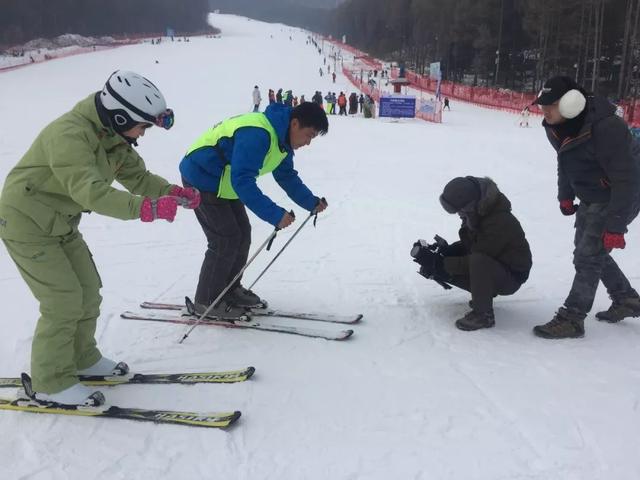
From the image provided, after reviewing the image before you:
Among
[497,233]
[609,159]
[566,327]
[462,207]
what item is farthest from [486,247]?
[609,159]

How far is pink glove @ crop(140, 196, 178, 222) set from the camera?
243cm

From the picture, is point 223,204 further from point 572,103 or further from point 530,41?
point 530,41

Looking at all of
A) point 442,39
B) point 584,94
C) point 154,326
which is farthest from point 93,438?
point 442,39

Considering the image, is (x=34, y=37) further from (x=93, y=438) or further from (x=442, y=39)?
(x=93, y=438)

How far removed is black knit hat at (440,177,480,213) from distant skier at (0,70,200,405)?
1693 mm

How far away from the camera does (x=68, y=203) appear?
266 centimetres

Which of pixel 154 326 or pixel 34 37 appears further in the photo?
pixel 34 37

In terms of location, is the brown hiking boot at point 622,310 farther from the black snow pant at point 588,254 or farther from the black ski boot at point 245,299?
the black ski boot at point 245,299

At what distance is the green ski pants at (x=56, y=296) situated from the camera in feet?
8.64

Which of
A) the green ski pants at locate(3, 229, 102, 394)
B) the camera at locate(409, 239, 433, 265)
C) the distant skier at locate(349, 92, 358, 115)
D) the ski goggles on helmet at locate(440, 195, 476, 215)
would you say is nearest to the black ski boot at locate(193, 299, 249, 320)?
the green ski pants at locate(3, 229, 102, 394)

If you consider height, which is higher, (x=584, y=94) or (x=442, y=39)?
(x=442, y=39)

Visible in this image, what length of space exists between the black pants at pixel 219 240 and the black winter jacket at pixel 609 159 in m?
2.25

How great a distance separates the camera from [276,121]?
3404 millimetres

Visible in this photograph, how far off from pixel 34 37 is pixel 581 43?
217 feet
